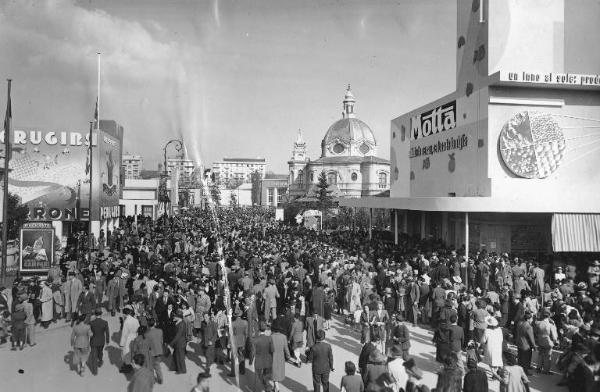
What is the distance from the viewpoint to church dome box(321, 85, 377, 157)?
10012cm

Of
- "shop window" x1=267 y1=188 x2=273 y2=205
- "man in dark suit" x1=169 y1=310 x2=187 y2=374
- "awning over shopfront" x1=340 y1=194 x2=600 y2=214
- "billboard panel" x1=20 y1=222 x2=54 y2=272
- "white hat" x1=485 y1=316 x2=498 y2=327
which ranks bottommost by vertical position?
"man in dark suit" x1=169 y1=310 x2=187 y2=374

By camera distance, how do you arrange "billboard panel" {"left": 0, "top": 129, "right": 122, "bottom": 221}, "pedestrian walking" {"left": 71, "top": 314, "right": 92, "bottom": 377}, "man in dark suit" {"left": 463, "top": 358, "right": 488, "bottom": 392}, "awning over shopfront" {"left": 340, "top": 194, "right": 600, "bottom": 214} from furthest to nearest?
"billboard panel" {"left": 0, "top": 129, "right": 122, "bottom": 221}, "awning over shopfront" {"left": 340, "top": 194, "right": 600, "bottom": 214}, "pedestrian walking" {"left": 71, "top": 314, "right": 92, "bottom": 377}, "man in dark suit" {"left": 463, "top": 358, "right": 488, "bottom": 392}

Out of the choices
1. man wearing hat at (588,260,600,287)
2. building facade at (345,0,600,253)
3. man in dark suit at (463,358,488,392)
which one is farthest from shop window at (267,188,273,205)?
man in dark suit at (463,358,488,392)

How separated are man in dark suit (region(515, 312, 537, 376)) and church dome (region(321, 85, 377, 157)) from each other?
9045 centimetres

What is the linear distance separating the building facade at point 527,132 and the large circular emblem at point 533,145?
0.14ft

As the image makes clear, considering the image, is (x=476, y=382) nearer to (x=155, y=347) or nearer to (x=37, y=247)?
(x=155, y=347)

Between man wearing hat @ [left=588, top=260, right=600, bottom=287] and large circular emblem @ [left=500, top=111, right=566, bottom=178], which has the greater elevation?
large circular emblem @ [left=500, top=111, right=566, bottom=178]

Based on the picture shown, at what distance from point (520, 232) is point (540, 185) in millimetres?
2322

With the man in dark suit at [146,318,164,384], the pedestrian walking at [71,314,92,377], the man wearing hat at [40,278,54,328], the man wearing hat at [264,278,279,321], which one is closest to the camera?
the man in dark suit at [146,318,164,384]

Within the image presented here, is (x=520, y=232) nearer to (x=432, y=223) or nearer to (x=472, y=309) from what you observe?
(x=432, y=223)

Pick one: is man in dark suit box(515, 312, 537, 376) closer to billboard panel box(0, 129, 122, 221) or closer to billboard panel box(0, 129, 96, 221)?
billboard panel box(0, 129, 122, 221)

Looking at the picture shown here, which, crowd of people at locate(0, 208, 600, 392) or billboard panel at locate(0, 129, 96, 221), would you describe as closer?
crowd of people at locate(0, 208, 600, 392)

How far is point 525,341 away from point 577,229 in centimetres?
1207

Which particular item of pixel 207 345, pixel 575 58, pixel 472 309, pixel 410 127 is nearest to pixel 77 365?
pixel 207 345
